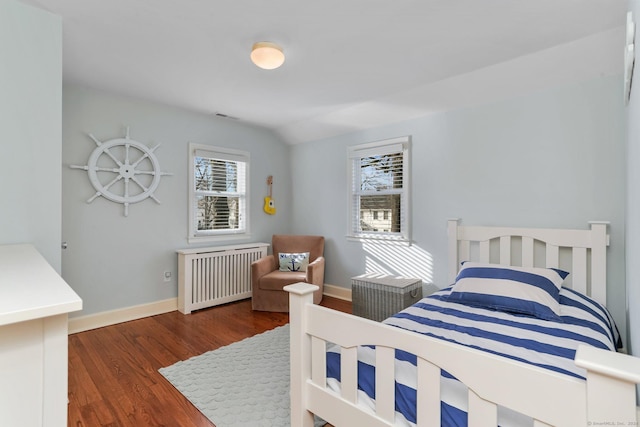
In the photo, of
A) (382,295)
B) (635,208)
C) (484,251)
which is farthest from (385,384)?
(484,251)

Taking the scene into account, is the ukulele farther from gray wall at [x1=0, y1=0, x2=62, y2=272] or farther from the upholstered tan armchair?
gray wall at [x1=0, y1=0, x2=62, y2=272]

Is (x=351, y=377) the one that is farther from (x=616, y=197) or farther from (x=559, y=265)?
(x=616, y=197)

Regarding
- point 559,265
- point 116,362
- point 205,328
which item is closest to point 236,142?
point 205,328

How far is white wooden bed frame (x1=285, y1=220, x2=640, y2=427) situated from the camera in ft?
2.15

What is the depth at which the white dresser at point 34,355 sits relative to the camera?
75 cm

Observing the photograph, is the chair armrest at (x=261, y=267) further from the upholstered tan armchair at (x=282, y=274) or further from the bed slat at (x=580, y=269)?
the bed slat at (x=580, y=269)

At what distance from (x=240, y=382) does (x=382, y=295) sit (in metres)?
1.47

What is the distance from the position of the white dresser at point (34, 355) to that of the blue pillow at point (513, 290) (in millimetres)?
2163

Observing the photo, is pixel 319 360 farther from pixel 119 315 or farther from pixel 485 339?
pixel 119 315

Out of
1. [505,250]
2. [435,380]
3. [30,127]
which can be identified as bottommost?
[435,380]

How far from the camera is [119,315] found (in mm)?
3168

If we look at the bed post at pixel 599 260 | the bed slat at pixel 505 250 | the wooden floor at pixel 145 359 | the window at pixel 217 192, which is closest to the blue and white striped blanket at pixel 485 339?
the bed post at pixel 599 260

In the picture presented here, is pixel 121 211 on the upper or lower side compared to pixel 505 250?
upper

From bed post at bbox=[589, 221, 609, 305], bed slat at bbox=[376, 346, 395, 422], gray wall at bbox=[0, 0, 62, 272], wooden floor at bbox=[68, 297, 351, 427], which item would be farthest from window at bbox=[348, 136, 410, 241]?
gray wall at bbox=[0, 0, 62, 272]
